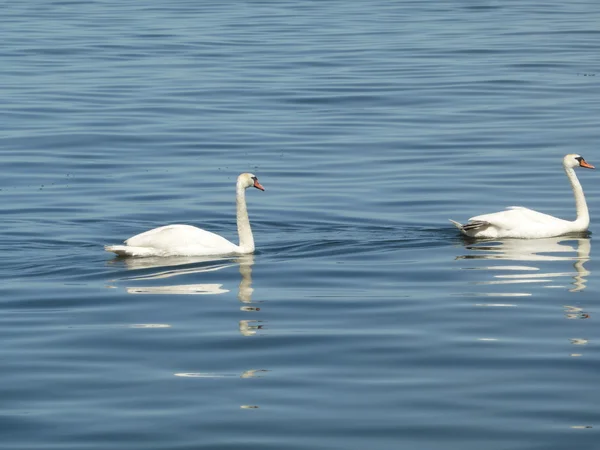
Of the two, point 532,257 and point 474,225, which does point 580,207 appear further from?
point 532,257

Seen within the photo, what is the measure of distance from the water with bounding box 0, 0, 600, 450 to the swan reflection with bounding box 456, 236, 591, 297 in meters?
0.06

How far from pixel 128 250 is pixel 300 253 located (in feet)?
6.85

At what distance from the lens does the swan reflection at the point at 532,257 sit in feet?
50.7

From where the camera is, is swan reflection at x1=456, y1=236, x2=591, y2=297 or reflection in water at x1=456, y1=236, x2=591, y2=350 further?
swan reflection at x1=456, y1=236, x2=591, y2=297

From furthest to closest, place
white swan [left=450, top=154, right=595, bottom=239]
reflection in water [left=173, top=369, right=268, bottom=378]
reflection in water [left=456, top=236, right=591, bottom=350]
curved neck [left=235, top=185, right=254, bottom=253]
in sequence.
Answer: white swan [left=450, top=154, right=595, bottom=239] → curved neck [left=235, top=185, right=254, bottom=253] → reflection in water [left=456, top=236, right=591, bottom=350] → reflection in water [left=173, top=369, right=268, bottom=378]

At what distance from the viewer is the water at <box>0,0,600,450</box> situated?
10.7m

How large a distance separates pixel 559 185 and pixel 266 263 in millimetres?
6799

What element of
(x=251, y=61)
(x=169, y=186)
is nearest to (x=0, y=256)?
(x=169, y=186)

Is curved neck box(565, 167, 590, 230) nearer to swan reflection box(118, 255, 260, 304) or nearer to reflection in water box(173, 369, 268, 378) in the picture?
swan reflection box(118, 255, 260, 304)

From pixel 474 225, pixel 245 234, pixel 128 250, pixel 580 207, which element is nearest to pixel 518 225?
pixel 474 225

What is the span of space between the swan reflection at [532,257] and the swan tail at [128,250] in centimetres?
365

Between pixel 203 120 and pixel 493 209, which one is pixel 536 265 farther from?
pixel 203 120

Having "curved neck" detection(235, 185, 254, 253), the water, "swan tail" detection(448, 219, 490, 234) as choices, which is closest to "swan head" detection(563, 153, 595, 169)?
the water

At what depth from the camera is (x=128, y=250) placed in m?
16.6
